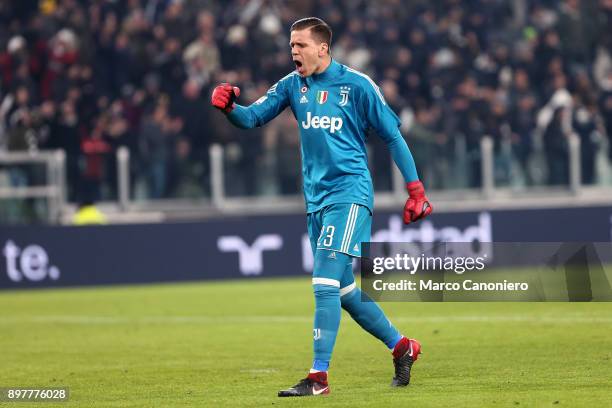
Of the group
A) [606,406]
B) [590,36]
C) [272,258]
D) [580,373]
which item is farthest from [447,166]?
[606,406]

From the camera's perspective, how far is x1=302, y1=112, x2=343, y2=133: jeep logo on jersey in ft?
28.2

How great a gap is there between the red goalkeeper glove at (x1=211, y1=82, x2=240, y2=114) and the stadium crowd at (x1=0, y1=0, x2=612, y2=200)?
1177 cm

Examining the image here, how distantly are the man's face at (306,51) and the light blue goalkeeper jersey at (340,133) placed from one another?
0.32ft

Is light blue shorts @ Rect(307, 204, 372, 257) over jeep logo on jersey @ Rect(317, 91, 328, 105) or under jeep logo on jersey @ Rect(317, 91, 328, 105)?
under

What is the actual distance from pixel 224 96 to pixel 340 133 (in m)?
0.77

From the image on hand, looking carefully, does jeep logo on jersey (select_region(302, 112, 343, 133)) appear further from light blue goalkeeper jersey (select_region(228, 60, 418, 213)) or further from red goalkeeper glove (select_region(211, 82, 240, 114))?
red goalkeeper glove (select_region(211, 82, 240, 114))

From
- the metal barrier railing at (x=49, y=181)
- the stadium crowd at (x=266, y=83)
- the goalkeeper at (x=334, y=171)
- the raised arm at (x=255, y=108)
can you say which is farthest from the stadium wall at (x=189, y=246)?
the goalkeeper at (x=334, y=171)

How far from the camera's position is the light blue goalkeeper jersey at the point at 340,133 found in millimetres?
8578

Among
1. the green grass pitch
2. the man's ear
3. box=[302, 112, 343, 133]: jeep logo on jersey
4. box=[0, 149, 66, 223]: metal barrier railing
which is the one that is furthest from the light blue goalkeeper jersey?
box=[0, 149, 66, 223]: metal barrier railing

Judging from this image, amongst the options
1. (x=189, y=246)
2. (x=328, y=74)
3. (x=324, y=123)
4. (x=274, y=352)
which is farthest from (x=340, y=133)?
(x=189, y=246)

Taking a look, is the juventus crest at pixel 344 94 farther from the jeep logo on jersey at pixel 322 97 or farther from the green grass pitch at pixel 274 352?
the green grass pitch at pixel 274 352

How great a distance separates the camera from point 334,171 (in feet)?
28.1

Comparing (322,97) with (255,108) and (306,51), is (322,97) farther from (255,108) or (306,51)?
(255,108)

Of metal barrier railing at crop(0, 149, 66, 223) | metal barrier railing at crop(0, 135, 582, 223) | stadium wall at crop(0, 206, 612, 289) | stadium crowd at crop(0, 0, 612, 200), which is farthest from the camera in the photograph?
stadium crowd at crop(0, 0, 612, 200)
